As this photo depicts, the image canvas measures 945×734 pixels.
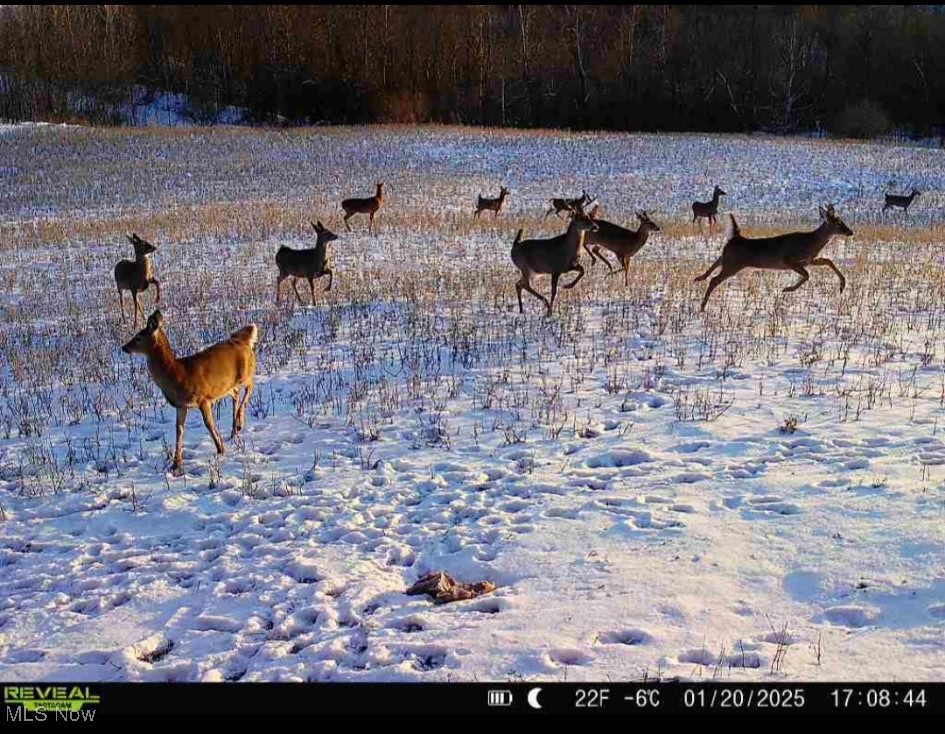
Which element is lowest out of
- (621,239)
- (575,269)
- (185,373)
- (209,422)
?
(209,422)

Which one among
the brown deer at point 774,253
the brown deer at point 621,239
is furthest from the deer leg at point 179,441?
the brown deer at point 621,239

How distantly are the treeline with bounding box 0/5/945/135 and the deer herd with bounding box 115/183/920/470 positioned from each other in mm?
48265

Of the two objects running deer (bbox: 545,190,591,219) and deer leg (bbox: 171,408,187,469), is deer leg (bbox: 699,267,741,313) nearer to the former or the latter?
running deer (bbox: 545,190,591,219)

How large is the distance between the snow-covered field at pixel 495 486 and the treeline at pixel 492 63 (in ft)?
167

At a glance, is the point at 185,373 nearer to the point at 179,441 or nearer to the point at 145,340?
the point at 145,340

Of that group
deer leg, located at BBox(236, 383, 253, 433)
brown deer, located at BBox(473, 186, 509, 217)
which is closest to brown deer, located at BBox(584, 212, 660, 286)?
deer leg, located at BBox(236, 383, 253, 433)

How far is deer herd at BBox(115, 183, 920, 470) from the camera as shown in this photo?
732 centimetres

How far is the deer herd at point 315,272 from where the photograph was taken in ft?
24.0

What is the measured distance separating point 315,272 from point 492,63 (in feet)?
187

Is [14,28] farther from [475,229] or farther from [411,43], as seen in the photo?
[475,229]

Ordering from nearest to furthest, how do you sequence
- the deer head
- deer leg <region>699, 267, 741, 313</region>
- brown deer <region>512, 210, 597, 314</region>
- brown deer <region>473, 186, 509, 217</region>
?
the deer head < deer leg <region>699, 267, 741, 313</region> < brown deer <region>512, 210, 597, 314</region> < brown deer <region>473, 186, 509, 217</region>

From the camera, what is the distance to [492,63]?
2608 inches

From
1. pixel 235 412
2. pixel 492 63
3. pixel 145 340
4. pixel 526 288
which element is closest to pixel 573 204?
pixel 526 288
